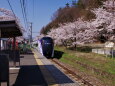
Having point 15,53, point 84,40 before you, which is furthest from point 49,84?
point 84,40

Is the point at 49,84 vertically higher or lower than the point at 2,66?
lower

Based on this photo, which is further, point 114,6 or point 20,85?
point 114,6

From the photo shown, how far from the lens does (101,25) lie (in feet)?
106

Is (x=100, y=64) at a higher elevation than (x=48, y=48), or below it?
below

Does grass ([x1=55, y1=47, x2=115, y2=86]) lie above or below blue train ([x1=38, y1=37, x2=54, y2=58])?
below

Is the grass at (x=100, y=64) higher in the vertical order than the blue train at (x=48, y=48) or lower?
lower

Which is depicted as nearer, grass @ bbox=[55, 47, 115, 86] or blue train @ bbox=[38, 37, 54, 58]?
grass @ bbox=[55, 47, 115, 86]

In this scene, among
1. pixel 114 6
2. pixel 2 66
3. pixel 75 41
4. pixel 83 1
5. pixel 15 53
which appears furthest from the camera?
pixel 83 1

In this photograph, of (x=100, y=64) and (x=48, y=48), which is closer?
(x=100, y=64)

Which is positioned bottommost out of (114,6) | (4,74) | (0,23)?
(4,74)

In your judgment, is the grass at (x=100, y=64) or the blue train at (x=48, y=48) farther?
the blue train at (x=48, y=48)

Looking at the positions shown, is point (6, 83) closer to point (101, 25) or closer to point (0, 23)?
point (0, 23)

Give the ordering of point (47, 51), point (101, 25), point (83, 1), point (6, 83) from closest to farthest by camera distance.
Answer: point (6, 83), point (101, 25), point (47, 51), point (83, 1)

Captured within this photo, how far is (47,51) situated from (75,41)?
12706 millimetres
